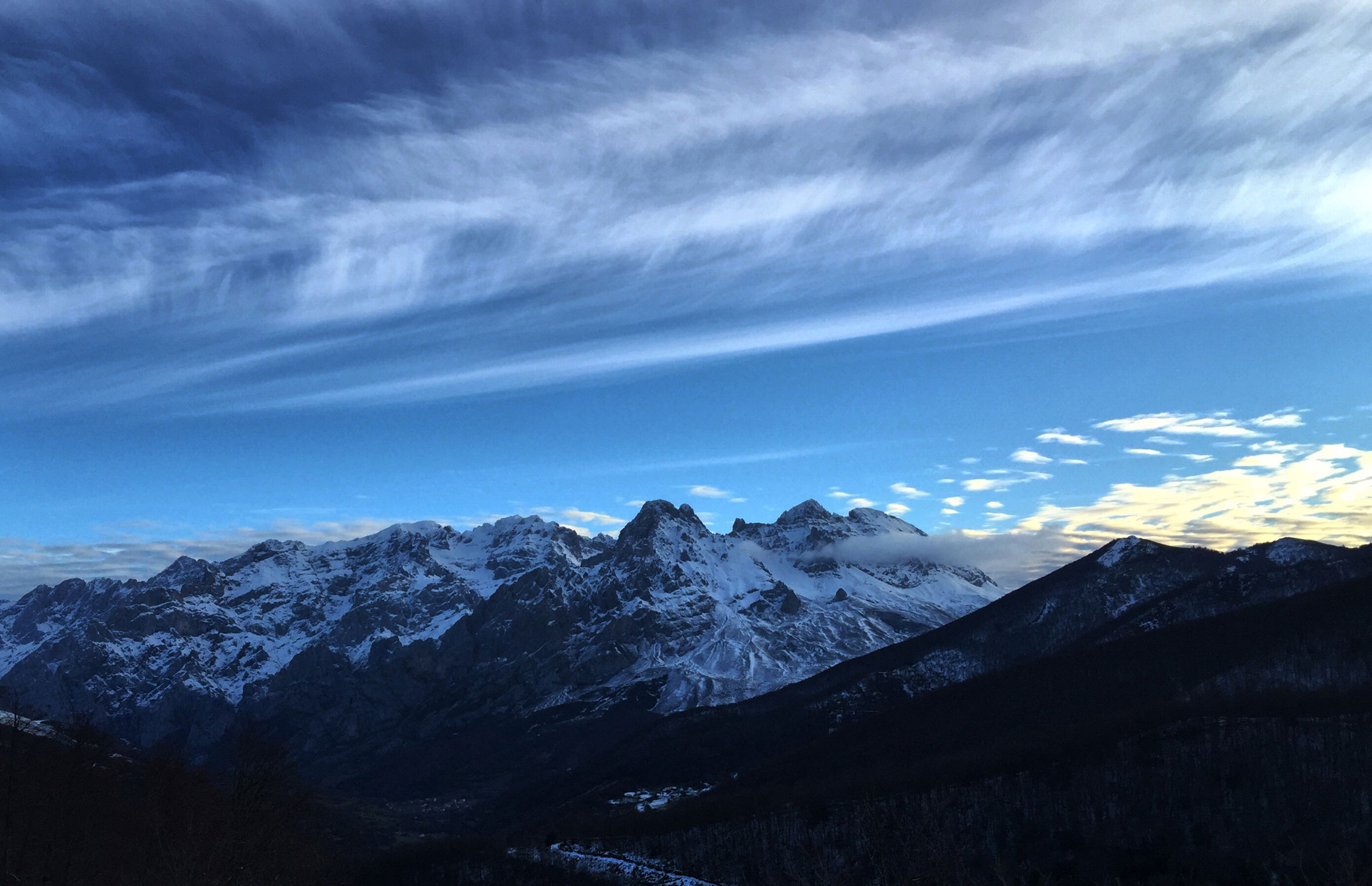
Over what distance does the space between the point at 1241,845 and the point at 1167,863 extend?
13.8 meters

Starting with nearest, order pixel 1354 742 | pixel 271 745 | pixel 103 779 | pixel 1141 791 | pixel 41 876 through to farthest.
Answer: pixel 41 876, pixel 271 745, pixel 103 779, pixel 1354 742, pixel 1141 791

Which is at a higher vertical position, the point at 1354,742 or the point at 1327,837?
the point at 1354,742

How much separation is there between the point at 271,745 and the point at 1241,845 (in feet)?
529

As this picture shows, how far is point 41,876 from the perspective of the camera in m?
73.0

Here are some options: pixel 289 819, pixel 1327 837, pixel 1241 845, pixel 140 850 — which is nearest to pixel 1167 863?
pixel 1241 845

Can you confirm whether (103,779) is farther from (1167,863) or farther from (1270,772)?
(1270,772)

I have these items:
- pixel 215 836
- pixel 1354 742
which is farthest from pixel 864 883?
pixel 215 836

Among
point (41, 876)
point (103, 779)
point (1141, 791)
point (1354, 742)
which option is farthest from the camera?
point (1141, 791)

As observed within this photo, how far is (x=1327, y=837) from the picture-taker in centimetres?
16338

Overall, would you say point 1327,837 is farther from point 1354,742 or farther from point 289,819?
point 289,819

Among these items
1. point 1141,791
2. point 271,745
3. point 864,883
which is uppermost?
point 271,745

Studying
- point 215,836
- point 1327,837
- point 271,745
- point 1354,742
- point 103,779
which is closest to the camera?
point 215,836

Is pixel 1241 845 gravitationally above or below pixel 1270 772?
below

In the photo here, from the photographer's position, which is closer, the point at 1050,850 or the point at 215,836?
the point at 215,836
